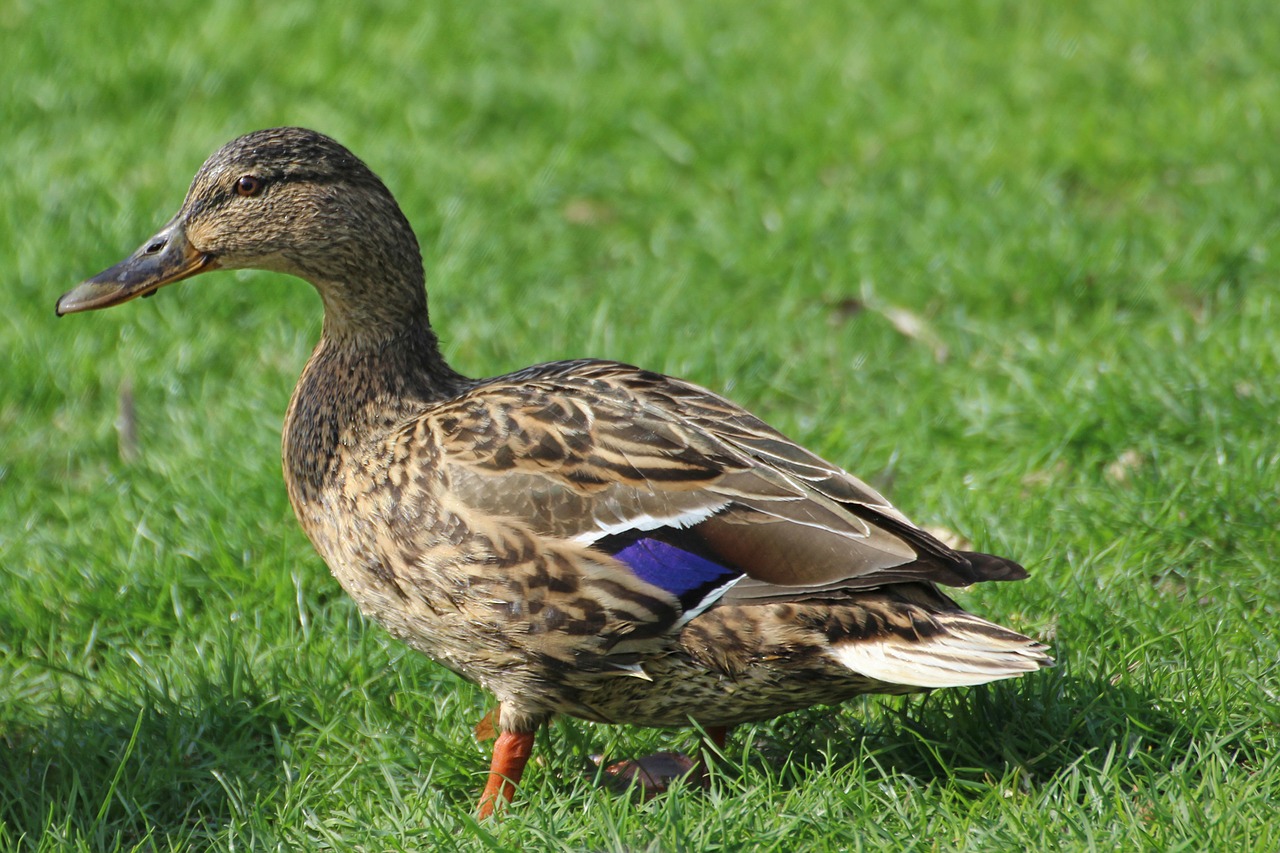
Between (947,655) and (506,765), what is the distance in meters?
1.03

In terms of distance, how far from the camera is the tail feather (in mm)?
2984

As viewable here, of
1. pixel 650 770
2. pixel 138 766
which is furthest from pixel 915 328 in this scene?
pixel 138 766

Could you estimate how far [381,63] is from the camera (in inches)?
277

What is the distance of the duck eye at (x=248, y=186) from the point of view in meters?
3.66

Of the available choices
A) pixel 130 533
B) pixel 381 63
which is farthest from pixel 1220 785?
pixel 381 63

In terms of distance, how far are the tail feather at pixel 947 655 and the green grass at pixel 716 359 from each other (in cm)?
31

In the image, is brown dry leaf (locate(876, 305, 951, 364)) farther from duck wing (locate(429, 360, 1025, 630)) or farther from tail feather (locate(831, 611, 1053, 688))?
tail feather (locate(831, 611, 1053, 688))

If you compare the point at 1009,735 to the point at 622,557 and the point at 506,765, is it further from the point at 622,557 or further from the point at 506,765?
the point at 506,765

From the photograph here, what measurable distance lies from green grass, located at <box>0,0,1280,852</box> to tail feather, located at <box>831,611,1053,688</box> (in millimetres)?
309

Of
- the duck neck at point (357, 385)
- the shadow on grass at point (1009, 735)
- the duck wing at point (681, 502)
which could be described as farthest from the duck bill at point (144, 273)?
the shadow on grass at point (1009, 735)

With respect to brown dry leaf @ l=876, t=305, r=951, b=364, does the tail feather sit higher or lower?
lower

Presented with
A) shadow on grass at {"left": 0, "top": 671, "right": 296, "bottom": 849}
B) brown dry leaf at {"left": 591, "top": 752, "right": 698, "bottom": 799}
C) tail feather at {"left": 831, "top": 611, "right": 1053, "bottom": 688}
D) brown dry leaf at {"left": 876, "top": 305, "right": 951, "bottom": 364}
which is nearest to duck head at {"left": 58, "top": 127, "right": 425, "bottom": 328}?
shadow on grass at {"left": 0, "top": 671, "right": 296, "bottom": 849}

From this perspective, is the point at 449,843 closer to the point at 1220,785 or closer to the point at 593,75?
the point at 1220,785

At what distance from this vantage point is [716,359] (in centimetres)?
520
